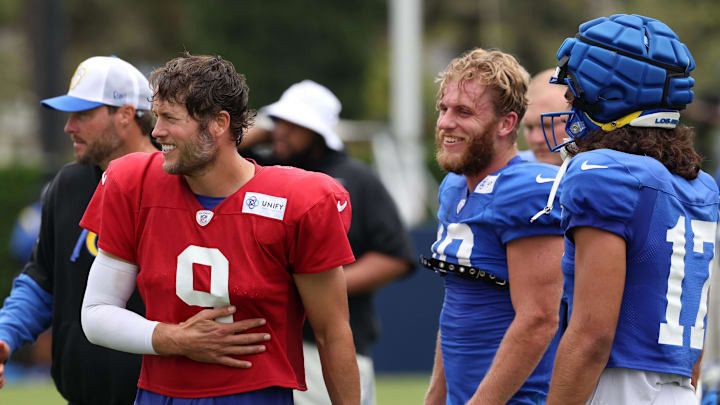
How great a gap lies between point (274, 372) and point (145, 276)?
503 millimetres

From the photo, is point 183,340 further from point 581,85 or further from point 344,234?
point 581,85

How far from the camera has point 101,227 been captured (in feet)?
10.8

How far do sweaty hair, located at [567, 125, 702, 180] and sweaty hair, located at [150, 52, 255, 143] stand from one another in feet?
3.66

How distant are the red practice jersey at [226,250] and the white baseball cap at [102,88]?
0.92 meters

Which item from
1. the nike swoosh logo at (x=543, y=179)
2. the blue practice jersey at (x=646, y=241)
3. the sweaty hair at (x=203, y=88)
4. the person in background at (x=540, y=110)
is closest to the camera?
the blue practice jersey at (x=646, y=241)

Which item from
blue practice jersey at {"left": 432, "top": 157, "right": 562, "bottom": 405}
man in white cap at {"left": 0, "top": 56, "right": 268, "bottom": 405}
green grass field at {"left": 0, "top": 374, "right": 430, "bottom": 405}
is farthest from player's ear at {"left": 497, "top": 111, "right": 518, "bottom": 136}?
green grass field at {"left": 0, "top": 374, "right": 430, "bottom": 405}

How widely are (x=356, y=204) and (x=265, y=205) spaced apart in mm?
2762

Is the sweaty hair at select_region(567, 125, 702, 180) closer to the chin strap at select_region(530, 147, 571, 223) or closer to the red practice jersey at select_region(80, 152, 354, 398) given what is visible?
the chin strap at select_region(530, 147, 571, 223)

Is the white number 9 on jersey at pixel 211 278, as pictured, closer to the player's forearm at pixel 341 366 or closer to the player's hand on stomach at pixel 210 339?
the player's hand on stomach at pixel 210 339

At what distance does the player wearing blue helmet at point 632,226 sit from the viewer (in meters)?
2.78

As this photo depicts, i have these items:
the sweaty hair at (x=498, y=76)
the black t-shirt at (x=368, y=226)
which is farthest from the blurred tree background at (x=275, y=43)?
the sweaty hair at (x=498, y=76)

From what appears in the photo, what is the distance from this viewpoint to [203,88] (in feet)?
10.6

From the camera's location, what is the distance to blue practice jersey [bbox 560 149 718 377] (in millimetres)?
2783

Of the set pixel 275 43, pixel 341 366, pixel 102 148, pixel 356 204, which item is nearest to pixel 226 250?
pixel 341 366
